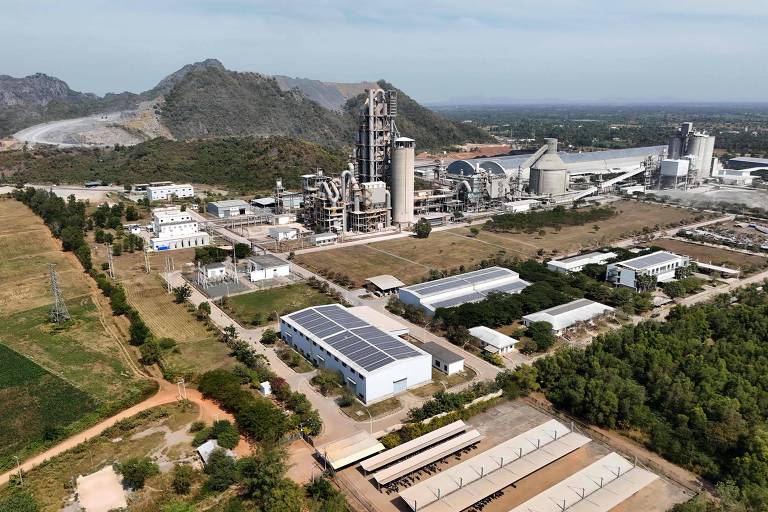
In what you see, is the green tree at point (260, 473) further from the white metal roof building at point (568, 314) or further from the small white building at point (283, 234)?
the small white building at point (283, 234)

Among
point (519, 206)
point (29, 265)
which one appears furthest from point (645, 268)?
point (29, 265)

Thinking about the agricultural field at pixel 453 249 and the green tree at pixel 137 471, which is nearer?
the green tree at pixel 137 471

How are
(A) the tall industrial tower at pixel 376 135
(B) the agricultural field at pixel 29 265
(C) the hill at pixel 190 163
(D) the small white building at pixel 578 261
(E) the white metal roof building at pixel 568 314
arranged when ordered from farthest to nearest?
(C) the hill at pixel 190 163 → (A) the tall industrial tower at pixel 376 135 → (D) the small white building at pixel 578 261 → (B) the agricultural field at pixel 29 265 → (E) the white metal roof building at pixel 568 314

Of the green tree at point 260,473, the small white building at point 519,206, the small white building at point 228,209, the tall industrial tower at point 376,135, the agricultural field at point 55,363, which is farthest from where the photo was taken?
the small white building at point 519,206

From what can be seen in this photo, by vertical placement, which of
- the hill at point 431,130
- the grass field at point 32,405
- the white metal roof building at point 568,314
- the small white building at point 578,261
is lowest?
the grass field at point 32,405

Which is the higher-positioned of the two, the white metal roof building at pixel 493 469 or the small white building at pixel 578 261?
the small white building at pixel 578 261

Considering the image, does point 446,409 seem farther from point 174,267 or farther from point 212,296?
point 174,267

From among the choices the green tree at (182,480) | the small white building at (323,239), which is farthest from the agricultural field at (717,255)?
the green tree at (182,480)
